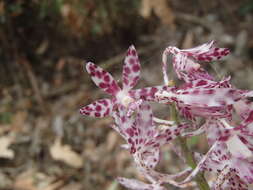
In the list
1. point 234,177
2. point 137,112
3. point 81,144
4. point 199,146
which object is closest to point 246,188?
point 234,177

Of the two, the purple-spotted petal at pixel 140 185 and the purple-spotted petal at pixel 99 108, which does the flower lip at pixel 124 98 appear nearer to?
the purple-spotted petal at pixel 99 108

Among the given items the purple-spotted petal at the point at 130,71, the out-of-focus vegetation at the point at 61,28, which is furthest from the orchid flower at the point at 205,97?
the out-of-focus vegetation at the point at 61,28

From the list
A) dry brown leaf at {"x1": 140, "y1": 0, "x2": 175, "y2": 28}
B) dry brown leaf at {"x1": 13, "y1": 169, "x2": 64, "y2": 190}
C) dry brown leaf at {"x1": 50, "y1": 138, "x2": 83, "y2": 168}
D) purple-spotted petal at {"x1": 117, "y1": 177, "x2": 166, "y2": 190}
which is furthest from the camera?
dry brown leaf at {"x1": 140, "y1": 0, "x2": 175, "y2": 28}

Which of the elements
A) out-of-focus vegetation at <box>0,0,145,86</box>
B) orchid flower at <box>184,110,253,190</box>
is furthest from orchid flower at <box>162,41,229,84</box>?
out-of-focus vegetation at <box>0,0,145,86</box>

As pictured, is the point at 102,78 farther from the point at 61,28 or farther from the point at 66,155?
the point at 61,28

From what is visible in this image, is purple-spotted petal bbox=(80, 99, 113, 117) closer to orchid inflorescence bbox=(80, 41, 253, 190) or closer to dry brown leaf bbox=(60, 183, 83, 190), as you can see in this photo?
orchid inflorescence bbox=(80, 41, 253, 190)

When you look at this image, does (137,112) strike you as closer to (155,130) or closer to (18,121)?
(155,130)

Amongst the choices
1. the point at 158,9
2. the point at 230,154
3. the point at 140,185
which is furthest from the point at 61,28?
the point at 230,154
